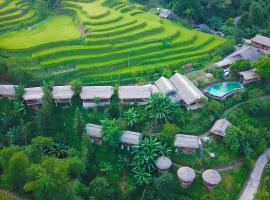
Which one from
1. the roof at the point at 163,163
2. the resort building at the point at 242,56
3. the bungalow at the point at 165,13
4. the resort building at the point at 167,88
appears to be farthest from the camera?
the bungalow at the point at 165,13

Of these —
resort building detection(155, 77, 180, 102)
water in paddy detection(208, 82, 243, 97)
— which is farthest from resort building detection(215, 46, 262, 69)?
resort building detection(155, 77, 180, 102)

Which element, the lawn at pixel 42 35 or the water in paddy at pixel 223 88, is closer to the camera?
the water in paddy at pixel 223 88

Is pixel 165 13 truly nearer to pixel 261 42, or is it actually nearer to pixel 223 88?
pixel 261 42

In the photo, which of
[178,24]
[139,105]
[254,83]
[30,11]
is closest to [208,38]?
[178,24]

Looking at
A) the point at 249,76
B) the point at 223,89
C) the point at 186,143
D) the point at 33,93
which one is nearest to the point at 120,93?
the point at 186,143

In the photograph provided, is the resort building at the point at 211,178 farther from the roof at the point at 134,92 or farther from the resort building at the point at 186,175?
the roof at the point at 134,92

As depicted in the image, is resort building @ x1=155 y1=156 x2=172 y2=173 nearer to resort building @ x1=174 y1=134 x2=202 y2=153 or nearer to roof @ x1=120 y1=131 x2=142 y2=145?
resort building @ x1=174 y1=134 x2=202 y2=153

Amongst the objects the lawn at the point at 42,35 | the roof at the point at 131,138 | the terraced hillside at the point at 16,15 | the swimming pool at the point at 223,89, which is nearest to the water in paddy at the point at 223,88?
the swimming pool at the point at 223,89
